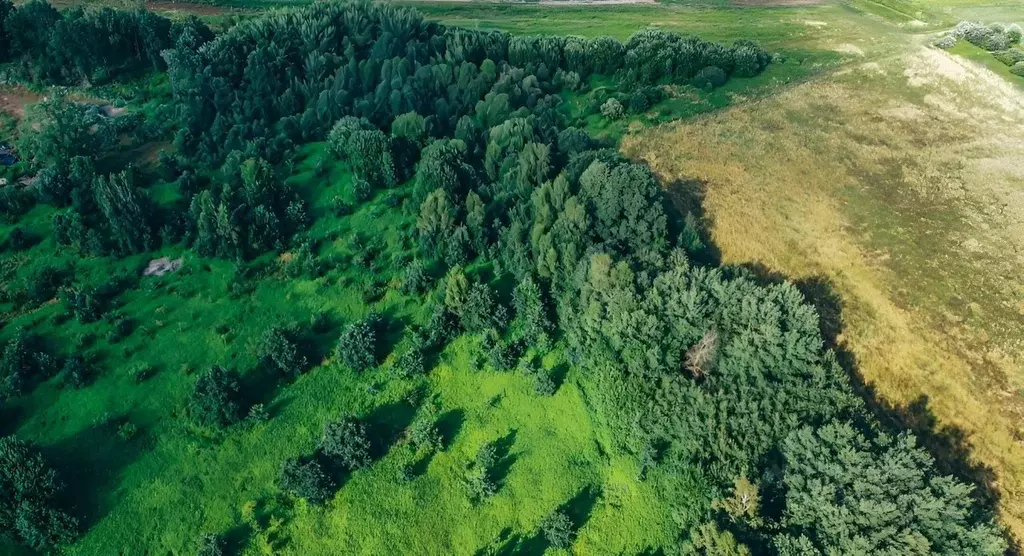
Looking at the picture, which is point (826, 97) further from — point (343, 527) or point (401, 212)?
point (343, 527)

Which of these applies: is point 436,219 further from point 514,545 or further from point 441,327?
point 514,545

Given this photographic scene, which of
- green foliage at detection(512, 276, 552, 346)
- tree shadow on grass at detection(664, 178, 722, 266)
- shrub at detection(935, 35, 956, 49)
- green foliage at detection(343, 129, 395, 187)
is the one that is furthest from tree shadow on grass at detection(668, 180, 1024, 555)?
shrub at detection(935, 35, 956, 49)

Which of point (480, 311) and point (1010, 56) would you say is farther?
point (1010, 56)

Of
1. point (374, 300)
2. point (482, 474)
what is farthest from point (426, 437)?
point (374, 300)

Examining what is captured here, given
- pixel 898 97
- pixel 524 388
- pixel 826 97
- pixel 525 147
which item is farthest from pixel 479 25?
pixel 524 388

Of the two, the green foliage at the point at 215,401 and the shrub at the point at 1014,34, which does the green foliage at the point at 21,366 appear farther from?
the shrub at the point at 1014,34
